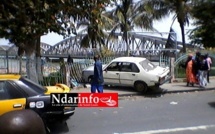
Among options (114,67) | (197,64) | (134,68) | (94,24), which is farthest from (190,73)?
(94,24)

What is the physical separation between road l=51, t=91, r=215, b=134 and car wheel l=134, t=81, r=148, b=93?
3.66ft

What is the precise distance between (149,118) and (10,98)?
3.90 meters

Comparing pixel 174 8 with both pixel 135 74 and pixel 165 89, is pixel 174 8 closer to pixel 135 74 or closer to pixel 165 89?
pixel 165 89

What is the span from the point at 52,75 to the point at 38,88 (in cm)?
759

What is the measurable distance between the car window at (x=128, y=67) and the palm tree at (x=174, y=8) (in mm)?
14846

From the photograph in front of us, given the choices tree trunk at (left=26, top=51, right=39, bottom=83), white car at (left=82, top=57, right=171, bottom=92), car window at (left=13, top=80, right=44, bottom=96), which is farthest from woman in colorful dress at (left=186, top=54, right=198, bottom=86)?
car window at (left=13, top=80, right=44, bottom=96)

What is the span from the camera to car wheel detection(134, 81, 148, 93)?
44.4 ft

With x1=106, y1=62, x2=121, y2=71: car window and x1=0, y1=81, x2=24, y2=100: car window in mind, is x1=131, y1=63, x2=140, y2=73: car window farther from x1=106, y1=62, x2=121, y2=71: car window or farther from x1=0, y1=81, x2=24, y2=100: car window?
x1=0, y1=81, x2=24, y2=100: car window

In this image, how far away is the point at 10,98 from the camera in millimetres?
6801

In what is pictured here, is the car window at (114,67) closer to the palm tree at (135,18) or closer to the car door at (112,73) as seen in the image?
the car door at (112,73)

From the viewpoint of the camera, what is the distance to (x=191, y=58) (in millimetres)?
15344

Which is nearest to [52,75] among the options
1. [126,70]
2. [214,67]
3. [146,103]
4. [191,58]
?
[126,70]

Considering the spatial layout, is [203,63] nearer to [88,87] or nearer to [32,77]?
[88,87]

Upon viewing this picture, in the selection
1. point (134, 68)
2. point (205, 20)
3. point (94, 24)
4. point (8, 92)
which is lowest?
point (8, 92)
